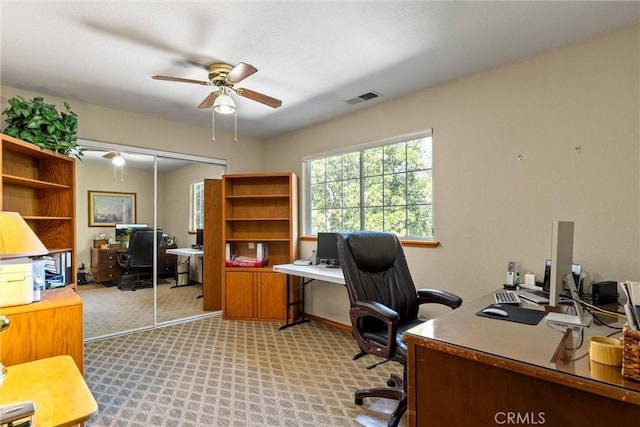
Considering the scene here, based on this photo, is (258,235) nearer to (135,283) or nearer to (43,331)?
(135,283)

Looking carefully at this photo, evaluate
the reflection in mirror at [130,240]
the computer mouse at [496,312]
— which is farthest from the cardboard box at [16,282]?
the computer mouse at [496,312]

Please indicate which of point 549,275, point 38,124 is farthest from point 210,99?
point 549,275

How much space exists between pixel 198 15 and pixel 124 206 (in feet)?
8.77

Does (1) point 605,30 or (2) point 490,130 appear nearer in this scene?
(1) point 605,30

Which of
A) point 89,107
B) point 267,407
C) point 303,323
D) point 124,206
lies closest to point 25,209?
point 124,206

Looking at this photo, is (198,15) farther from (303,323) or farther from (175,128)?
(303,323)

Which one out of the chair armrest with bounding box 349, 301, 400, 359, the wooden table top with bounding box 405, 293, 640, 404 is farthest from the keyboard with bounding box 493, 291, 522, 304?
the chair armrest with bounding box 349, 301, 400, 359

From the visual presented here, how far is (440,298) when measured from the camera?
2.29m

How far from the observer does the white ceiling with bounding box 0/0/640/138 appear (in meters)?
1.96

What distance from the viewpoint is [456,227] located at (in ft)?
9.62

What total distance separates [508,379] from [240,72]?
2.32 metres

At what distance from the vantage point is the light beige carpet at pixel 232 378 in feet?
6.99

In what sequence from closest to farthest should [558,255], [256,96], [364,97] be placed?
[558,255], [256,96], [364,97]

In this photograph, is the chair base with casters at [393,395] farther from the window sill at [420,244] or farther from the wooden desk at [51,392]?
the wooden desk at [51,392]
